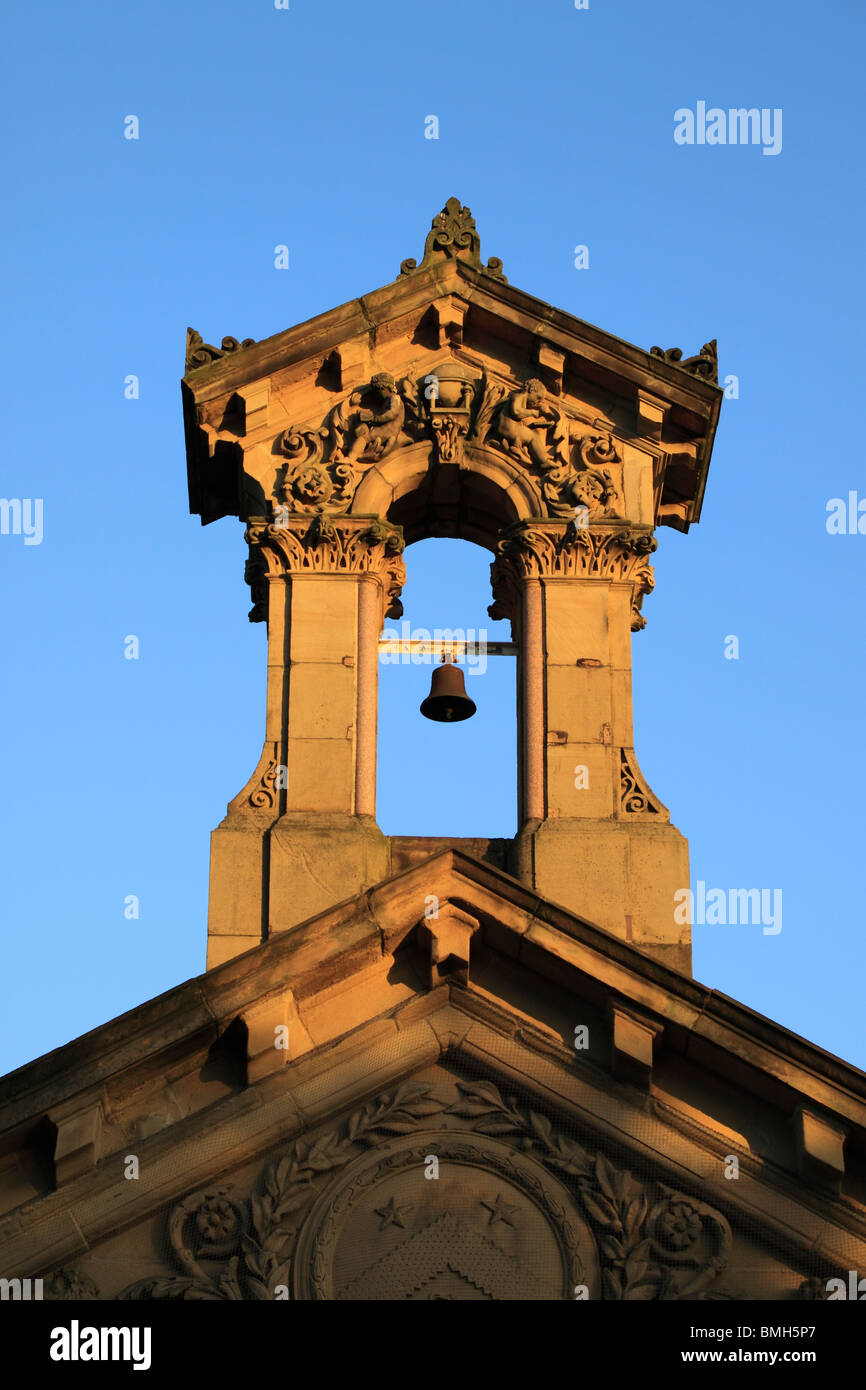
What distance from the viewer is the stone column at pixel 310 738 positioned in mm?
21031

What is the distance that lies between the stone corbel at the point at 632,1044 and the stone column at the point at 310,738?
296 cm

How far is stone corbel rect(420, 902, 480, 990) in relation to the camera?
19.5m

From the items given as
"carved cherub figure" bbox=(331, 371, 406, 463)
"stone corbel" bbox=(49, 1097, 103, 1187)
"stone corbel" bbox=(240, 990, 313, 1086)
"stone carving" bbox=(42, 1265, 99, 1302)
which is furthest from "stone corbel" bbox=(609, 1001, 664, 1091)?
"carved cherub figure" bbox=(331, 371, 406, 463)

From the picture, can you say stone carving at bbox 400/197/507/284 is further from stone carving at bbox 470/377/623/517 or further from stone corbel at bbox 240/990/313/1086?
stone corbel at bbox 240/990/313/1086

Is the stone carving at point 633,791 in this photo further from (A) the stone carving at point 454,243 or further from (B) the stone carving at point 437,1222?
(A) the stone carving at point 454,243

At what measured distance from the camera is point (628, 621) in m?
22.7

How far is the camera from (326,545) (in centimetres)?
2277

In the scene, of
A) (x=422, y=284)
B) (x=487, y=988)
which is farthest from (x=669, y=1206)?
(x=422, y=284)

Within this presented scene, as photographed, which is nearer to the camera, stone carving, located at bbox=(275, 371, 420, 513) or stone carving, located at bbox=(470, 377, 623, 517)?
stone carving, located at bbox=(275, 371, 420, 513)

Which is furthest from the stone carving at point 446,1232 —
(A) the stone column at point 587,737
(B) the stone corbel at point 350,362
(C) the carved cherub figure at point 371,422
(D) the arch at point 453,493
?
(B) the stone corbel at point 350,362

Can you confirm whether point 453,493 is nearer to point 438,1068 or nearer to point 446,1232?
point 438,1068

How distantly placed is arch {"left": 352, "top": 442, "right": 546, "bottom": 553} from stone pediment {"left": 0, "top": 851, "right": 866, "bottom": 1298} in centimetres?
473
